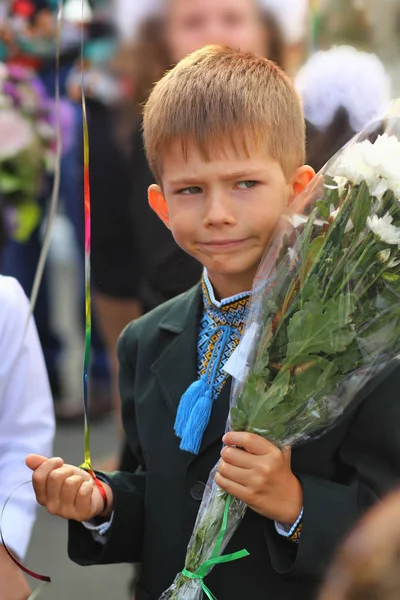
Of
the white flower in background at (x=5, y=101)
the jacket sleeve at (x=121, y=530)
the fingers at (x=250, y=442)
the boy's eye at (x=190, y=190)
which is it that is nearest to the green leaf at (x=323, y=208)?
the boy's eye at (x=190, y=190)

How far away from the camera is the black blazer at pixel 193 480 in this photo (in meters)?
1.71

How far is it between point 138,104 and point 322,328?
1.54 m

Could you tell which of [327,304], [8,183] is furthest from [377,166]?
[8,183]

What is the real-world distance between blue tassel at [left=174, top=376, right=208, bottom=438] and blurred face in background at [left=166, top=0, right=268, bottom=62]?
1.45m

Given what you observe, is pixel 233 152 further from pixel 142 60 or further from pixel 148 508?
pixel 142 60

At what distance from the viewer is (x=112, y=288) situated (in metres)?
4.33

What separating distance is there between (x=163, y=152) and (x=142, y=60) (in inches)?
59.0

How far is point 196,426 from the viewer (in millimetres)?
1799

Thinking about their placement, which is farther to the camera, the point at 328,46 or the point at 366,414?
the point at 328,46

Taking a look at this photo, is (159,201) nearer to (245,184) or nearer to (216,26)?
(245,184)

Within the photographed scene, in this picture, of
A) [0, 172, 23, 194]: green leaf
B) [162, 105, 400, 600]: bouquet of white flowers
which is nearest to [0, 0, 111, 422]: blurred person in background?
→ [0, 172, 23, 194]: green leaf

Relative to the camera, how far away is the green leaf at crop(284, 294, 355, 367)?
5.11ft

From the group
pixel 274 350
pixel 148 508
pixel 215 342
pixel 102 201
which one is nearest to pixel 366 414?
pixel 274 350

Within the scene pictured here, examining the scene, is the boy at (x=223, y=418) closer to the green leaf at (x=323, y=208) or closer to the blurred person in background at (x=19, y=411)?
the green leaf at (x=323, y=208)
